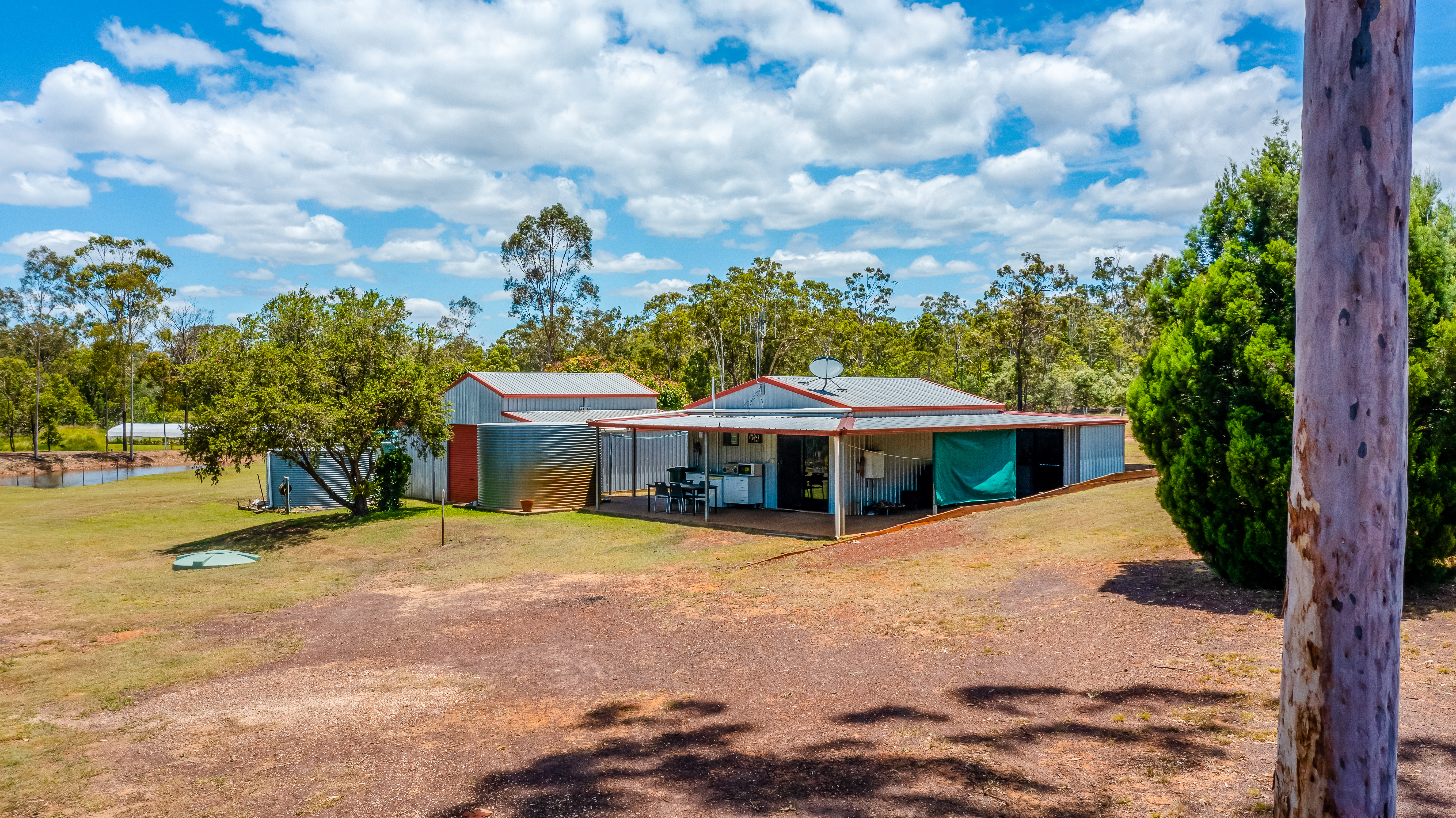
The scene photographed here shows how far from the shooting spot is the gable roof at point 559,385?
2427 centimetres

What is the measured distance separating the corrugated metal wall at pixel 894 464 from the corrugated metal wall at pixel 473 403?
1072 centimetres

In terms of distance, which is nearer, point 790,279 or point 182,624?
point 182,624

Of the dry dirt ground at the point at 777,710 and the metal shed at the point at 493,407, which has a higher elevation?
the metal shed at the point at 493,407

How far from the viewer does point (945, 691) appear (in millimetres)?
6672

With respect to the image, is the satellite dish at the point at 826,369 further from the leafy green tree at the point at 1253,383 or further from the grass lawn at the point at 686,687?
the leafy green tree at the point at 1253,383

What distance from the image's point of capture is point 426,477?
24.7m

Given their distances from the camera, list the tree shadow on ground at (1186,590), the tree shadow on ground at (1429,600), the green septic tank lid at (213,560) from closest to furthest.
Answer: the tree shadow on ground at (1429,600)
the tree shadow on ground at (1186,590)
the green septic tank lid at (213,560)

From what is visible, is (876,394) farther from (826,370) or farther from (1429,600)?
(1429,600)

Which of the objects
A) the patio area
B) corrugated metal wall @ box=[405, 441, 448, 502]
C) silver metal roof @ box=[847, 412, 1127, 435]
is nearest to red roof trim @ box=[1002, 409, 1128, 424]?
silver metal roof @ box=[847, 412, 1127, 435]

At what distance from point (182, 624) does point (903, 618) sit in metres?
9.27

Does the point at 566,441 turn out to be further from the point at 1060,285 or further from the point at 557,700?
the point at 1060,285

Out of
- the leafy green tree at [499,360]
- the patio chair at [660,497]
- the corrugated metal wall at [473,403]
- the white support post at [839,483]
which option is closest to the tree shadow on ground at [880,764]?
the white support post at [839,483]

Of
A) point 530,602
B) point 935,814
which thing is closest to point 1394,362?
point 935,814

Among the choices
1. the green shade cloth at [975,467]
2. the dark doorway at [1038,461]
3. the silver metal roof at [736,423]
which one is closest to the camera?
the silver metal roof at [736,423]
